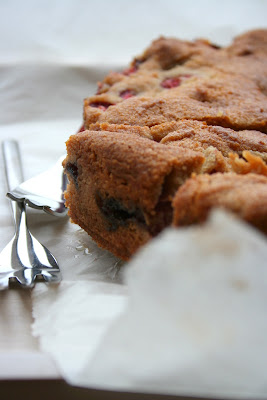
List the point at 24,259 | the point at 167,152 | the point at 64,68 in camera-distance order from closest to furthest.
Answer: the point at 167,152 < the point at 24,259 < the point at 64,68

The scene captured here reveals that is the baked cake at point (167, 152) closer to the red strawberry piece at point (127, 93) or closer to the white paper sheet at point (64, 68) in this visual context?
the red strawberry piece at point (127, 93)

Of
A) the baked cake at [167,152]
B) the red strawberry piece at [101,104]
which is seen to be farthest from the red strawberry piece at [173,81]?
the red strawberry piece at [101,104]

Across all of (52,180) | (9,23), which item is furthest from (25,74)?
(52,180)

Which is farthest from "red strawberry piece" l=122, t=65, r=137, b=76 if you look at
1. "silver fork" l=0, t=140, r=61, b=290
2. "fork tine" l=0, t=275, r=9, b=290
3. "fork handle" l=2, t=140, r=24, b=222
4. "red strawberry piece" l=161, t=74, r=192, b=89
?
"fork tine" l=0, t=275, r=9, b=290

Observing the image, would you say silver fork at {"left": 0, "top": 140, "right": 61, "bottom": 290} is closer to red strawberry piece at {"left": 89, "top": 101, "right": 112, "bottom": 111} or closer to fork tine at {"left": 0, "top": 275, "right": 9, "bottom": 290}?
fork tine at {"left": 0, "top": 275, "right": 9, "bottom": 290}

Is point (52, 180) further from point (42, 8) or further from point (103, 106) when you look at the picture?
point (42, 8)

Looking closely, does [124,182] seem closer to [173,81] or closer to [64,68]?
[173,81]

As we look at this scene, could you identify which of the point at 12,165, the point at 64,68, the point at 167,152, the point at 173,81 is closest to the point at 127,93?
the point at 173,81
